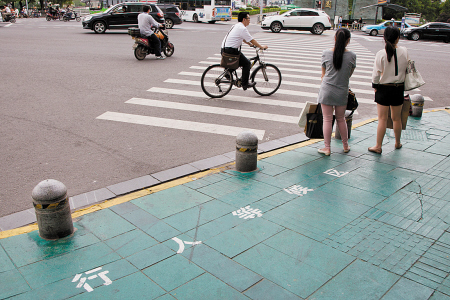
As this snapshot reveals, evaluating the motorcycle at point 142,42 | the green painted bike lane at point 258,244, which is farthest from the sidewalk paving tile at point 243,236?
the motorcycle at point 142,42

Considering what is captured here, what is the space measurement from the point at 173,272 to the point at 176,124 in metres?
4.51

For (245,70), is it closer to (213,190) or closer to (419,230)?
(213,190)

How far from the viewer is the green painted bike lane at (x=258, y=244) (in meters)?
3.04

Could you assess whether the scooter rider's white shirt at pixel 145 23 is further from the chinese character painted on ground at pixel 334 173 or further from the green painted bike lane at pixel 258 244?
the chinese character painted on ground at pixel 334 173

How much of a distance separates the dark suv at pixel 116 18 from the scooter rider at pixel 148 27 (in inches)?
424

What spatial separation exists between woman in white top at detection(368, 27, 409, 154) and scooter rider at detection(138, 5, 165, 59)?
9.90m

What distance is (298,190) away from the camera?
476 centimetres

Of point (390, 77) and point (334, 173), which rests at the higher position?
point (390, 77)

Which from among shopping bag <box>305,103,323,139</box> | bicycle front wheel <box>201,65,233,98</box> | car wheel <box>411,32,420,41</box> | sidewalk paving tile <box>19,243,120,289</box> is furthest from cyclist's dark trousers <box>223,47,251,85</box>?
car wheel <box>411,32,420,41</box>

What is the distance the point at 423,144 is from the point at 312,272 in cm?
441

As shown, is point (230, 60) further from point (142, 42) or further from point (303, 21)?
point (303, 21)

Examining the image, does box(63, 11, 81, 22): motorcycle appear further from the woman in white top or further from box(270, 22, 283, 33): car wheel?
the woman in white top

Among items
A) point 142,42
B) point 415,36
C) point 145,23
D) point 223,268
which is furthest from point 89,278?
point 415,36

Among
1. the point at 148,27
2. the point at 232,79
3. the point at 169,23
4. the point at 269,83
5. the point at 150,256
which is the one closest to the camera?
the point at 150,256
